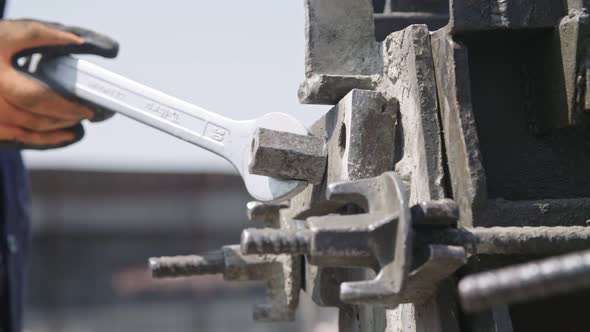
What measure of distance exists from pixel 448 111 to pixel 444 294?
373mm

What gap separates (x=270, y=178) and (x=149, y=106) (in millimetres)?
399

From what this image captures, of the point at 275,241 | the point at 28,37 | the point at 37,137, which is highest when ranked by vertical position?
the point at 28,37

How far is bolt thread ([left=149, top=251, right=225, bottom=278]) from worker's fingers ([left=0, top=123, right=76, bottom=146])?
2.29 ft

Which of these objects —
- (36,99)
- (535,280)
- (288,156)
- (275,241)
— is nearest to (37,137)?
(36,99)

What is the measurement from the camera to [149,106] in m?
2.03

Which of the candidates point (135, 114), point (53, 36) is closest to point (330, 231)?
point (135, 114)

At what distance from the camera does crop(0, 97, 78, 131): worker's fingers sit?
8.05ft

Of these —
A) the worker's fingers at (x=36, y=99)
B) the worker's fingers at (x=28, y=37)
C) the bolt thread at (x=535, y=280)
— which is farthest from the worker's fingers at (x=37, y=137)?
the bolt thread at (x=535, y=280)

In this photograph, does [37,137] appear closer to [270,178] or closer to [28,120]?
[28,120]

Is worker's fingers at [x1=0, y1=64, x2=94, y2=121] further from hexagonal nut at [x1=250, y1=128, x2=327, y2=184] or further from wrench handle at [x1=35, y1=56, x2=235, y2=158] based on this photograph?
hexagonal nut at [x1=250, y1=128, x2=327, y2=184]

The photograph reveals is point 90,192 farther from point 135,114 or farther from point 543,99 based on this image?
point 543,99

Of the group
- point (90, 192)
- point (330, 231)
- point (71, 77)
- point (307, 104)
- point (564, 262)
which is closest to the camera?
point (564, 262)

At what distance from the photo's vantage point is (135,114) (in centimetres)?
204

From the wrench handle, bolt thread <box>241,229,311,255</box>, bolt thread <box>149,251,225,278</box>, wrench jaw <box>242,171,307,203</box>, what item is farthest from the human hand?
bolt thread <box>241,229,311,255</box>
